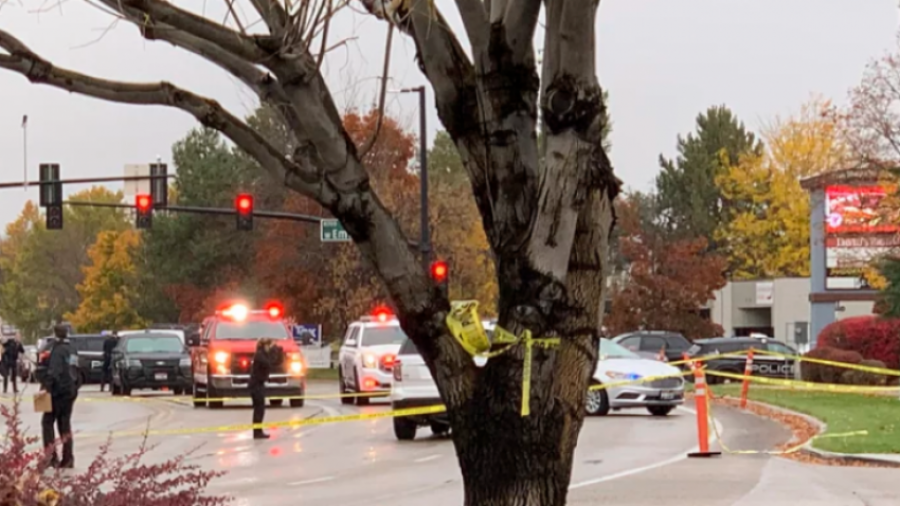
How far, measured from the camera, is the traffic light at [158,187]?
3641cm

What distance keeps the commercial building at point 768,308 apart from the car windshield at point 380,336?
33216mm

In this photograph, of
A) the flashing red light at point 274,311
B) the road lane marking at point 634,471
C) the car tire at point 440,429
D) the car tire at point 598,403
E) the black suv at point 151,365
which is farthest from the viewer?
the black suv at point 151,365

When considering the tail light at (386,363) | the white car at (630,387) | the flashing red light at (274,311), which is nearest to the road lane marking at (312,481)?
the white car at (630,387)

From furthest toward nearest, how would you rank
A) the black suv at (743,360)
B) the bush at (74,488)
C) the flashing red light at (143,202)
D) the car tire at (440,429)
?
the black suv at (743,360) → the flashing red light at (143,202) → the car tire at (440,429) → the bush at (74,488)

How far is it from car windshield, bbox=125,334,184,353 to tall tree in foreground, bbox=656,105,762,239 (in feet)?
165

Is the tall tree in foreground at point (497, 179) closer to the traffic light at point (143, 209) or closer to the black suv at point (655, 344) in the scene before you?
the traffic light at point (143, 209)

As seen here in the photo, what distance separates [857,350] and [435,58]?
3552cm

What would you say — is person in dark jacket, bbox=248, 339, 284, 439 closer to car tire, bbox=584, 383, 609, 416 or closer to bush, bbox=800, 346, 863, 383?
car tire, bbox=584, 383, 609, 416

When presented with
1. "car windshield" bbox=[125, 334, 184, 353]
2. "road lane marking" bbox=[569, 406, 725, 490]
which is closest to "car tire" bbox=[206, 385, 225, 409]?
"car windshield" bbox=[125, 334, 184, 353]

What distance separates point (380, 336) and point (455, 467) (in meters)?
14.1

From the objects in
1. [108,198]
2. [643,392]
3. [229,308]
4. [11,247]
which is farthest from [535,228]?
[11,247]

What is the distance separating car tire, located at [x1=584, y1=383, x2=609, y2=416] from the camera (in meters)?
25.1

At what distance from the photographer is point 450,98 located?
23.7 ft

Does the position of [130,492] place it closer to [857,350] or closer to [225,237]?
[857,350]
